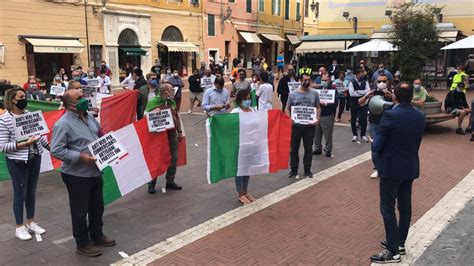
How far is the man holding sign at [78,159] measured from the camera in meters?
4.60

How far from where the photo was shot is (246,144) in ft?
22.6

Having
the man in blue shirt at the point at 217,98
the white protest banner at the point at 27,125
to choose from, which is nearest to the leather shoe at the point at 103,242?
the white protest banner at the point at 27,125

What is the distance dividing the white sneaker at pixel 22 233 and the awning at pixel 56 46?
19.0 metres

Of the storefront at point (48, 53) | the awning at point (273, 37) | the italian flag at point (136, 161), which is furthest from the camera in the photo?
the awning at point (273, 37)

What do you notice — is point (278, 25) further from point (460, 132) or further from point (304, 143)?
point (304, 143)

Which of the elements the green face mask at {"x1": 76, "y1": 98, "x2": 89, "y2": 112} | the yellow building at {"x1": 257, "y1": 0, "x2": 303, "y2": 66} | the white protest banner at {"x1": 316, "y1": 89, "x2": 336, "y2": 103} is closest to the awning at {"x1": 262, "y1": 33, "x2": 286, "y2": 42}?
the yellow building at {"x1": 257, "y1": 0, "x2": 303, "y2": 66}

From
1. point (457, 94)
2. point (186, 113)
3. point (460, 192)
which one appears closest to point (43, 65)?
point (186, 113)

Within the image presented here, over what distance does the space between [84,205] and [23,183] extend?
1063 millimetres

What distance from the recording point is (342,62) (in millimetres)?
28844

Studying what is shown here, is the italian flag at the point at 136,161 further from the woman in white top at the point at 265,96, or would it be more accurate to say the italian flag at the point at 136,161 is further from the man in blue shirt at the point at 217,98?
the woman in white top at the point at 265,96

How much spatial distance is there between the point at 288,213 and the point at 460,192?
10.1 feet

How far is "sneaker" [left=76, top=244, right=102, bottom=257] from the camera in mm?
4934

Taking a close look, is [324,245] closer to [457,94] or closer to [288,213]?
[288,213]

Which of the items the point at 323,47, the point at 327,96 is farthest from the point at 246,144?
the point at 323,47
